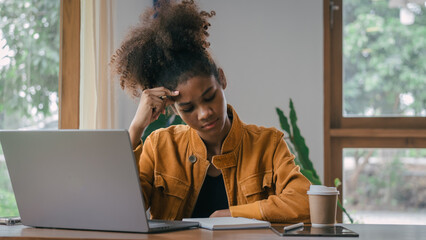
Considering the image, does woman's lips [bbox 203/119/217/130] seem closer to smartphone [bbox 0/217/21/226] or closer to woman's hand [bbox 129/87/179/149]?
woman's hand [bbox 129/87/179/149]

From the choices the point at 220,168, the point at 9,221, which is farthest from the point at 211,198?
the point at 9,221

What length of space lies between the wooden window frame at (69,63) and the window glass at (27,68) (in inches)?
1.6

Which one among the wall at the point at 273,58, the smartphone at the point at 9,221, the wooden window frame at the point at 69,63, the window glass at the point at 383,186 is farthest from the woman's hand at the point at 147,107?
the window glass at the point at 383,186

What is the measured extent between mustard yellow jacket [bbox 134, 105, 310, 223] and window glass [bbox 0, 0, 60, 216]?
1158 mm

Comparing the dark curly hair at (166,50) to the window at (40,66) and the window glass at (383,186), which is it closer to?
the window at (40,66)

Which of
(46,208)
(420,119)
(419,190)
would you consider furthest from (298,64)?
(46,208)

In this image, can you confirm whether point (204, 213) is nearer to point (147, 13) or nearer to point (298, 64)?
point (147, 13)

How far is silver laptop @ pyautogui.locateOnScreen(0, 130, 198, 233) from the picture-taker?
3.68 feet

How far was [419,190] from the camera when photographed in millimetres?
3520

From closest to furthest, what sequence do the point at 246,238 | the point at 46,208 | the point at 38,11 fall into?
the point at 246,238, the point at 46,208, the point at 38,11

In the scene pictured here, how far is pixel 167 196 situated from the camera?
1.70 metres

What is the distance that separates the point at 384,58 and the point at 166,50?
7.33ft

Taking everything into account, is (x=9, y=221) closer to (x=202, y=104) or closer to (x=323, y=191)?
(x=202, y=104)

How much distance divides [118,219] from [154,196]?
1.83ft
